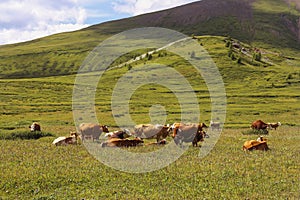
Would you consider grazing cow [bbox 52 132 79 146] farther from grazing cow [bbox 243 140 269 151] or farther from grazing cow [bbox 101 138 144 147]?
grazing cow [bbox 243 140 269 151]

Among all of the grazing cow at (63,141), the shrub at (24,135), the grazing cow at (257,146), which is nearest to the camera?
the grazing cow at (257,146)

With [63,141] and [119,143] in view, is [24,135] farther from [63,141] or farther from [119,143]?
[119,143]

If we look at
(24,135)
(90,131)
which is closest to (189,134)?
(90,131)

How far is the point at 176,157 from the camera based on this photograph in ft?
60.6

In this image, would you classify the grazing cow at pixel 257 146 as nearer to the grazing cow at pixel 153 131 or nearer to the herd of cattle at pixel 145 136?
the herd of cattle at pixel 145 136

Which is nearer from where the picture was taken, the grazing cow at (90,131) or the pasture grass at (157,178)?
the pasture grass at (157,178)

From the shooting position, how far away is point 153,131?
2659 centimetres

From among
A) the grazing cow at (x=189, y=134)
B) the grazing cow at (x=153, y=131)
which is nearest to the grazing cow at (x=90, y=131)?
the grazing cow at (x=153, y=131)

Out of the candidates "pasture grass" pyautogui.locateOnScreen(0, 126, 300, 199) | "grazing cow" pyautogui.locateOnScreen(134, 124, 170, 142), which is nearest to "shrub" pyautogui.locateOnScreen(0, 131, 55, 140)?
"grazing cow" pyautogui.locateOnScreen(134, 124, 170, 142)

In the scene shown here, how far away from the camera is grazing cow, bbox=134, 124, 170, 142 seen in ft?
85.7

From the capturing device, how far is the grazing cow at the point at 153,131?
2613cm

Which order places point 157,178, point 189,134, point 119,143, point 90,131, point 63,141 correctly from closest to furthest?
point 157,178 → point 119,143 → point 189,134 → point 63,141 → point 90,131

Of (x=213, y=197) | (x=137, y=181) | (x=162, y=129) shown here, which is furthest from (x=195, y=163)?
(x=162, y=129)

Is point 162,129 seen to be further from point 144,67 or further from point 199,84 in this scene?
point 144,67
